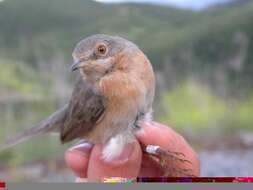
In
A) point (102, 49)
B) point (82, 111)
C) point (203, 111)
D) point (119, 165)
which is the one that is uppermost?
point (203, 111)

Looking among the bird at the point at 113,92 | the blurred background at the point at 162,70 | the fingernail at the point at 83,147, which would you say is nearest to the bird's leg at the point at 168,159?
the bird at the point at 113,92

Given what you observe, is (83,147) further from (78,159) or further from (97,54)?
(97,54)

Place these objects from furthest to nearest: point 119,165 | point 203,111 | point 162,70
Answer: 1. point 203,111
2. point 162,70
3. point 119,165

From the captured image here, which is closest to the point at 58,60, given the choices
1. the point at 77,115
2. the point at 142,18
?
the point at 142,18

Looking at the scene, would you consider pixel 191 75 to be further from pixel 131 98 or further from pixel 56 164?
pixel 131 98

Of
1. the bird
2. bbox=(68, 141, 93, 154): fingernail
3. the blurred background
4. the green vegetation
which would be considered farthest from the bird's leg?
the green vegetation

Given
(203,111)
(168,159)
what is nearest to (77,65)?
(168,159)

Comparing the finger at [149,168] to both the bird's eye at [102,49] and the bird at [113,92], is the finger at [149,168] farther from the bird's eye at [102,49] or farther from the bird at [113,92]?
the bird's eye at [102,49]

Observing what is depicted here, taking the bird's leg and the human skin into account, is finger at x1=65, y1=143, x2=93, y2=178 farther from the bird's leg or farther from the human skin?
the bird's leg
